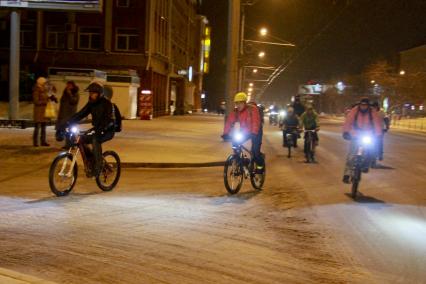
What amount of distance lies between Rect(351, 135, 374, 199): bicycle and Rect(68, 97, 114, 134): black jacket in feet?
14.6

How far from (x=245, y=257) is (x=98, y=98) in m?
5.16

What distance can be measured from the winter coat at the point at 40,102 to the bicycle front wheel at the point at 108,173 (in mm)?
6578

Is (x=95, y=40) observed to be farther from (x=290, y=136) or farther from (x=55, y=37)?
(x=290, y=136)

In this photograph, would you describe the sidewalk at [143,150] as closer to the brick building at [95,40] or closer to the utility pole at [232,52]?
the utility pole at [232,52]

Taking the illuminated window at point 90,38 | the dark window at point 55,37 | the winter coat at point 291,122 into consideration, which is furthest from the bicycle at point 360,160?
the dark window at point 55,37

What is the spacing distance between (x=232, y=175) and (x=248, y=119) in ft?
3.56

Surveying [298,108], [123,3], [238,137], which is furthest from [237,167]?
[123,3]

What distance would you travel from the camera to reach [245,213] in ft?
31.5

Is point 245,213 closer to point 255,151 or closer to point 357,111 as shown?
point 255,151

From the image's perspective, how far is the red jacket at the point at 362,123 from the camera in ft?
39.4

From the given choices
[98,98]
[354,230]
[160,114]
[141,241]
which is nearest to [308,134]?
[98,98]

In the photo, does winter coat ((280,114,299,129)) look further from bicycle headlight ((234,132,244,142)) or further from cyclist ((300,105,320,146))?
bicycle headlight ((234,132,244,142))

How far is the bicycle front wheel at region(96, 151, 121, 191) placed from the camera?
11.2 m

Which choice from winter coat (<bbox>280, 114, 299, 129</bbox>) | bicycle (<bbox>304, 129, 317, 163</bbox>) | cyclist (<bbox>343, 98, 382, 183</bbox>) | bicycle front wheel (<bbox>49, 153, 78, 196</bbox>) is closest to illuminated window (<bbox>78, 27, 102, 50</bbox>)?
winter coat (<bbox>280, 114, 299, 129</bbox>)
